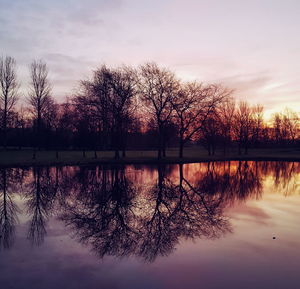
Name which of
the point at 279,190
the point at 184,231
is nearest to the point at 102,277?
the point at 184,231

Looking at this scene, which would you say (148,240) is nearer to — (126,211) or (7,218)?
(126,211)

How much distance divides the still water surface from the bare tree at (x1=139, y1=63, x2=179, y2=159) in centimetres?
2773

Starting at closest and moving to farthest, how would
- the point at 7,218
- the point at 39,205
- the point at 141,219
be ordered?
1. the point at 141,219
2. the point at 7,218
3. the point at 39,205

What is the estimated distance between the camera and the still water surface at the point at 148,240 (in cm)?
674

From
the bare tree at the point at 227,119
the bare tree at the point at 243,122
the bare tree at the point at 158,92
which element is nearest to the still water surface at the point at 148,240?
the bare tree at the point at 158,92

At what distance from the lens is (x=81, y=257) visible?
8008 millimetres

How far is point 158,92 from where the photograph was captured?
Answer: 144ft

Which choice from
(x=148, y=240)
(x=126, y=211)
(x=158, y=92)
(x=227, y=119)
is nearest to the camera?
(x=148, y=240)

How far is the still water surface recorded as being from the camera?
6742 millimetres

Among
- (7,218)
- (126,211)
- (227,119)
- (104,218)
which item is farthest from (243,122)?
(7,218)

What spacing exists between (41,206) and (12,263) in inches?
274

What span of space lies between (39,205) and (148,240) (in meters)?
7.47

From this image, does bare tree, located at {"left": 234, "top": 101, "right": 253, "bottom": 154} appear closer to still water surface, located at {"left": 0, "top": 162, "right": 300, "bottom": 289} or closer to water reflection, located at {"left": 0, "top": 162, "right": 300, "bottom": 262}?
water reflection, located at {"left": 0, "top": 162, "right": 300, "bottom": 262}

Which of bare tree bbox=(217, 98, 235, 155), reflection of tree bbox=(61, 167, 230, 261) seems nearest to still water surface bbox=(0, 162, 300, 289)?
reflection of tree bbox=(61, 167, 230, 261)
